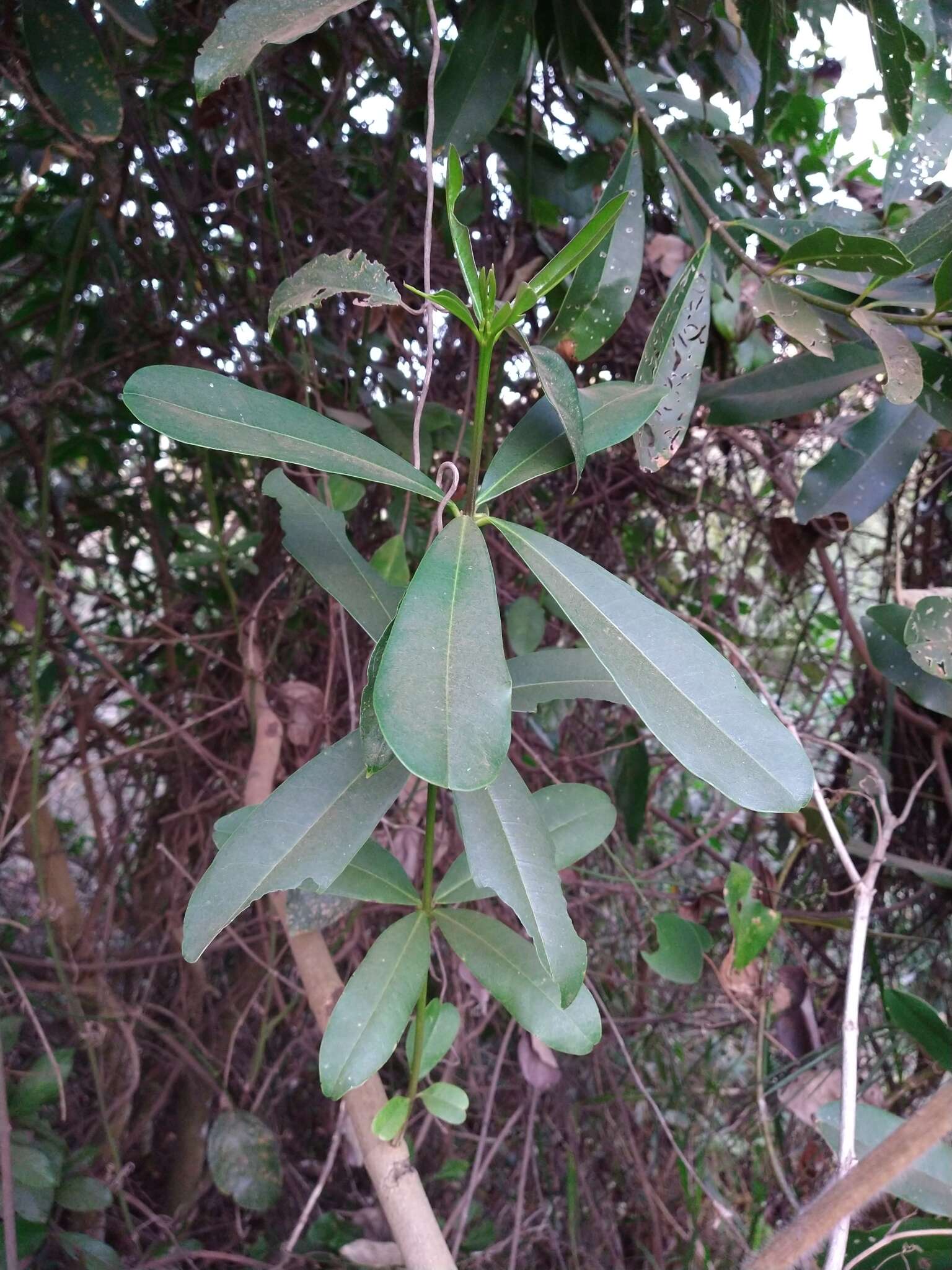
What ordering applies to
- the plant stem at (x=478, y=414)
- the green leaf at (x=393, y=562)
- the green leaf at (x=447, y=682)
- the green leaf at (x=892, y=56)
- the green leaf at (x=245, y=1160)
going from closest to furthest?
the green leaf at (x=447, y=682), the plant stem at (x=478, y=414), the green leaf at (x=892, y=56), the green leaf at (x=393, y=562), the green leaf at (x=245, y=1160)

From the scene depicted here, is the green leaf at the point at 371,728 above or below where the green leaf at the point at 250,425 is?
below

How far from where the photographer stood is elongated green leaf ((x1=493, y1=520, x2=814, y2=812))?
418 mm

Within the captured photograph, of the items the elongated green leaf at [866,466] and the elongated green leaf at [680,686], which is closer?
the elongated green leaf at [680,686]

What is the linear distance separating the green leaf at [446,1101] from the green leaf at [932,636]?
0.56 m

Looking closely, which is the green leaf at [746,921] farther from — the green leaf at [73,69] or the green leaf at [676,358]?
the green leaf at [73,69]

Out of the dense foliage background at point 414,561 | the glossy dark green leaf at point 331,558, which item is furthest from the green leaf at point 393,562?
the glossy dark green leaf at point 331,558

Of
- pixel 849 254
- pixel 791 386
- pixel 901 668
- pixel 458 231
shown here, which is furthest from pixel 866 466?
pixel 458 231

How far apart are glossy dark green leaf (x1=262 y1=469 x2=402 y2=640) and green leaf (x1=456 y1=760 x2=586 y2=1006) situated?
14 cm

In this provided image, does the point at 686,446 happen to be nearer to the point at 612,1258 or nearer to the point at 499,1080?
the point at 499,1080

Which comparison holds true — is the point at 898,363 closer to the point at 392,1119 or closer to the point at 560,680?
the point at 560,680

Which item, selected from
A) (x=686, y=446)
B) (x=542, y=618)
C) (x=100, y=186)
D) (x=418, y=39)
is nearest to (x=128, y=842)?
(x=542, y=618)

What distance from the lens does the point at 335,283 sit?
516 millimetres

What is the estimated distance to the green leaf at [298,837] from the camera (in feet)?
1.47

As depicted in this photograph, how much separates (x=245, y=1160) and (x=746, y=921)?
662 millimetres
